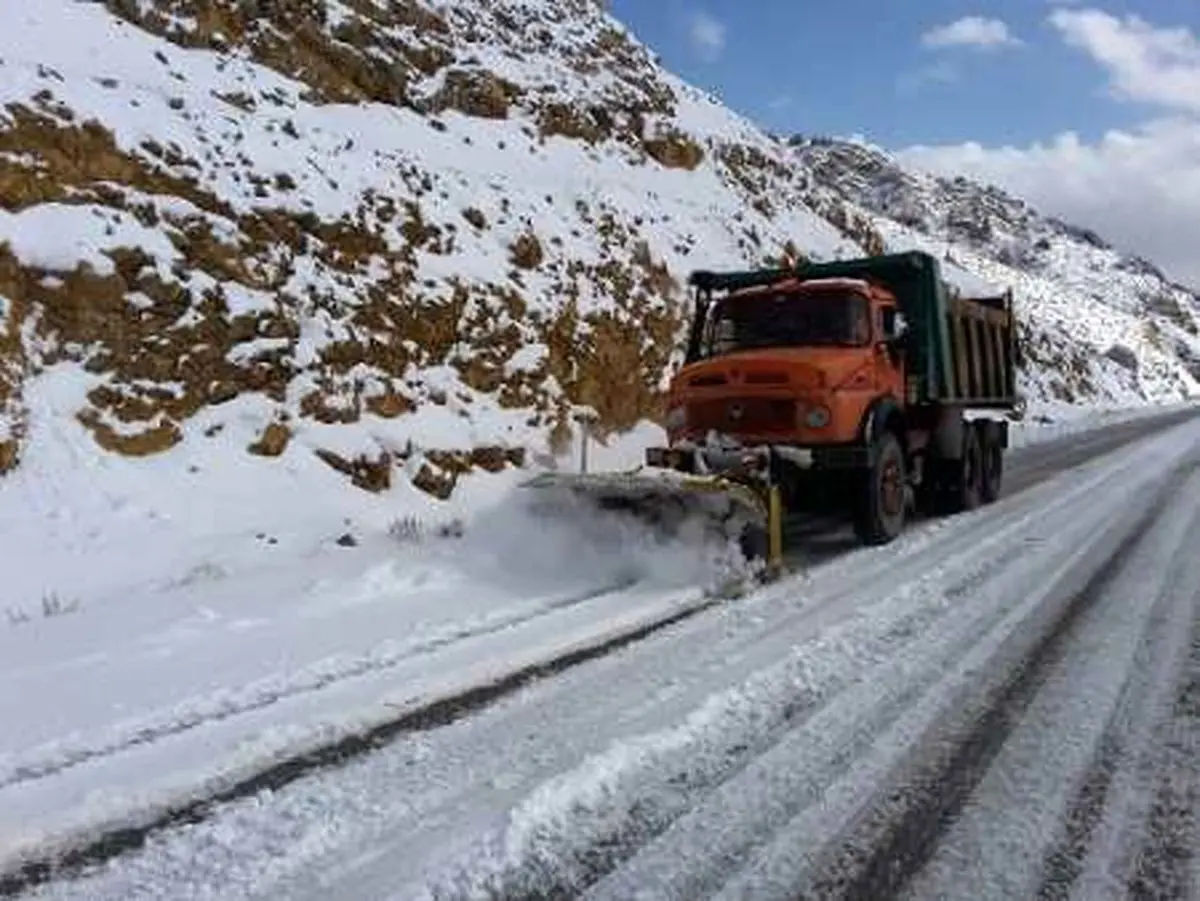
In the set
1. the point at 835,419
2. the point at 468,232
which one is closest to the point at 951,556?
the point at 835,419

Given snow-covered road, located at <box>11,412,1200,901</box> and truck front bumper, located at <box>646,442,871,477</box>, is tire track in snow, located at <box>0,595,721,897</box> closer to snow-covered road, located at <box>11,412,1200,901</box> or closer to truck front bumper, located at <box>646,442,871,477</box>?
snow-covered road, located at <box>11,412,1200,901</box>

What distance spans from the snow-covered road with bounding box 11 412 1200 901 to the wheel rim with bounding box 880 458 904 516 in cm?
338

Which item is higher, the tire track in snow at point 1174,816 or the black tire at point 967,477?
the black tire at point 967,477

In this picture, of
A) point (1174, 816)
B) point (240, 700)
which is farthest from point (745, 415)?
point (1174, 816)

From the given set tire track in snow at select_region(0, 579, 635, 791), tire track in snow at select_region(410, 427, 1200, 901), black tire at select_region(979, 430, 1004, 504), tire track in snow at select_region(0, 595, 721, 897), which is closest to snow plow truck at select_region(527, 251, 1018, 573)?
black tire at select_region(979, 430, 1004, 504)

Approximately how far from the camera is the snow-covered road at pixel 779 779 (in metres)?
4.56

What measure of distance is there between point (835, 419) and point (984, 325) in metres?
5.53

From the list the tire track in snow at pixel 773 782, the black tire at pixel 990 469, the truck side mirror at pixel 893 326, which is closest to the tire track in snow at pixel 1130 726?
the tire track in snow at pixel 773 782

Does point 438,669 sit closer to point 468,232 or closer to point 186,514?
point 186,514

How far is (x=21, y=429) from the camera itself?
36.7 feet

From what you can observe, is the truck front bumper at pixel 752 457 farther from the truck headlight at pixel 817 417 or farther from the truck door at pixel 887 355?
the truck door at pixel 887 355

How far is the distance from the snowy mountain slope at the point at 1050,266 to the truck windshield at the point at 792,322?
156 ft

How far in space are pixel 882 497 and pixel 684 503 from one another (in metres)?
2.75

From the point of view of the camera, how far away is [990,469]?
54.0ft
